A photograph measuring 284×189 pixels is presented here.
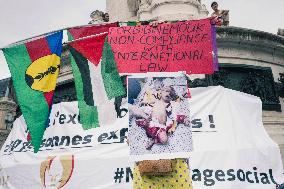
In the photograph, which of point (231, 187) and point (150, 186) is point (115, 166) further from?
point (231, 187)

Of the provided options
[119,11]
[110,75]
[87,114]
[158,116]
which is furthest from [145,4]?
[158,116]

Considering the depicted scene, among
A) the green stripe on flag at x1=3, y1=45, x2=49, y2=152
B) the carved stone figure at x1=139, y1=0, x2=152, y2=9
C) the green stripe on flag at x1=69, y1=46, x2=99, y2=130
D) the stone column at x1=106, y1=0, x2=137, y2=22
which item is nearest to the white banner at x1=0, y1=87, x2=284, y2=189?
the green stripe on flag at x1=69, y1=46, x2=99, y2=130

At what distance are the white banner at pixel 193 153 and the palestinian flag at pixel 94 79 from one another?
55.9 inches

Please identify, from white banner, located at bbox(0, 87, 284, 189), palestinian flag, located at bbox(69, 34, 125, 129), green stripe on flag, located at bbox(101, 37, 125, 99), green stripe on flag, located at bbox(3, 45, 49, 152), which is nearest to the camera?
green stripe on flag, located at bbox(3, 45, 49, 152)

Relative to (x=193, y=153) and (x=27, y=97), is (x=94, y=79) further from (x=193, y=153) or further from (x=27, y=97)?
(x=193, y=153)

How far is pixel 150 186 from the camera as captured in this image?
22.1 ft

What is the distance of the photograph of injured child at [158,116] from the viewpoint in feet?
21.6

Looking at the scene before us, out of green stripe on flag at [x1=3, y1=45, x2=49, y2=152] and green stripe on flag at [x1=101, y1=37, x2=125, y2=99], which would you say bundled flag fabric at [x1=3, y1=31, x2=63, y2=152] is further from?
green stripe on flag at [x1=101, y1=37, x2=125, y2=99]

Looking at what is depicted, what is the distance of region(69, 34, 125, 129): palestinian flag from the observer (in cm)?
775

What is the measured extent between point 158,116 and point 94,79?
193cm

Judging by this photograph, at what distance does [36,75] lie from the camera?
7934 millimetres

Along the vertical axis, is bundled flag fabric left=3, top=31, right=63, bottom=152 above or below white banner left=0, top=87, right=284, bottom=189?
above

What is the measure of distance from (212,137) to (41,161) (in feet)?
13.6

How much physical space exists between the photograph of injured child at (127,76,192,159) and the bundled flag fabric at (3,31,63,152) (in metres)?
1.96
